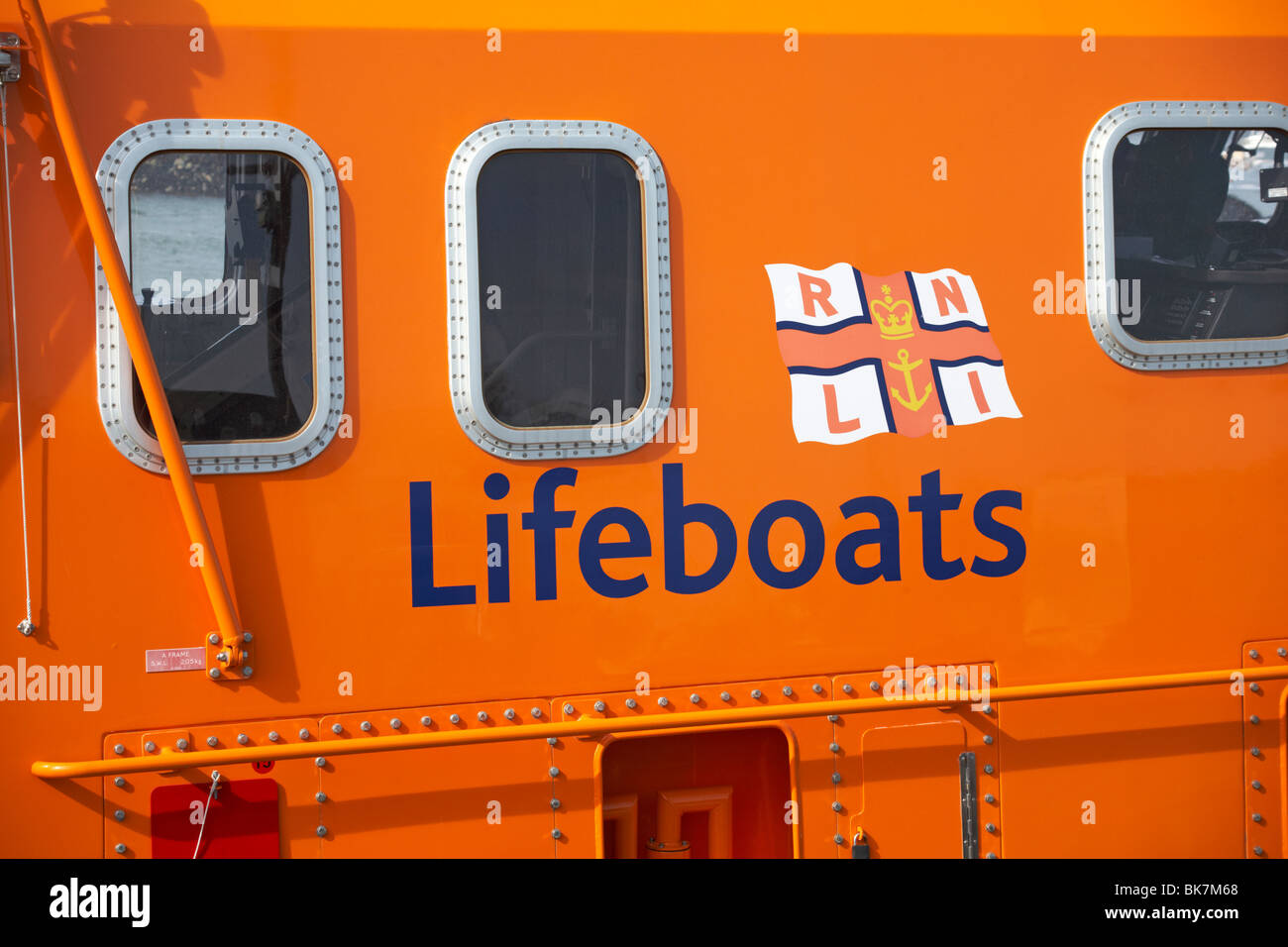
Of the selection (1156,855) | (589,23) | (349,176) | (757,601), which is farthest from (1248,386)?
(349,176)

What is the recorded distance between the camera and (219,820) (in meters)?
2.55

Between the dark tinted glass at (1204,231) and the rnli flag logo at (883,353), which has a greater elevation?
the dark tinted glass at (1204,231)

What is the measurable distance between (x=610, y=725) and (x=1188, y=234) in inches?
81.6

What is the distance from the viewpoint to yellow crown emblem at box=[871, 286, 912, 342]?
2865 millimetres

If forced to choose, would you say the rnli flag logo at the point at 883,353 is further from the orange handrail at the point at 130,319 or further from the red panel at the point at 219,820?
the red panel at the point at 219,820

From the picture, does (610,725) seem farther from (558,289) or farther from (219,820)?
(558,289)

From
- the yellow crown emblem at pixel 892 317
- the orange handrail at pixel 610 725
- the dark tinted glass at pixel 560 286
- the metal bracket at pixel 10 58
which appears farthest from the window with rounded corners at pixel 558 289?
the metal bracket at pixel 10 58

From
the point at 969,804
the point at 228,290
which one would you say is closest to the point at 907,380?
the point at 969,804

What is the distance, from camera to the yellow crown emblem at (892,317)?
287 centimetres

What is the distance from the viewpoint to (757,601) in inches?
111

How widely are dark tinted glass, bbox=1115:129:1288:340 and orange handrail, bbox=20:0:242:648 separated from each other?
2445mm

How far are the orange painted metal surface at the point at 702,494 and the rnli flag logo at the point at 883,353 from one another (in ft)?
0.17

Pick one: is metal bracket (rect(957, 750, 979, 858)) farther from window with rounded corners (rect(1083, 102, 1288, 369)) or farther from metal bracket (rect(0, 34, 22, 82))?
metal bracket (rect(0, 34, 22, 82))

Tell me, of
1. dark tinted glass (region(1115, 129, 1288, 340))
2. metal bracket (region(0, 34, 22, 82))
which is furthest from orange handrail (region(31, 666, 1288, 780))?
metal bracket (region(0, 34, 22, 82))
